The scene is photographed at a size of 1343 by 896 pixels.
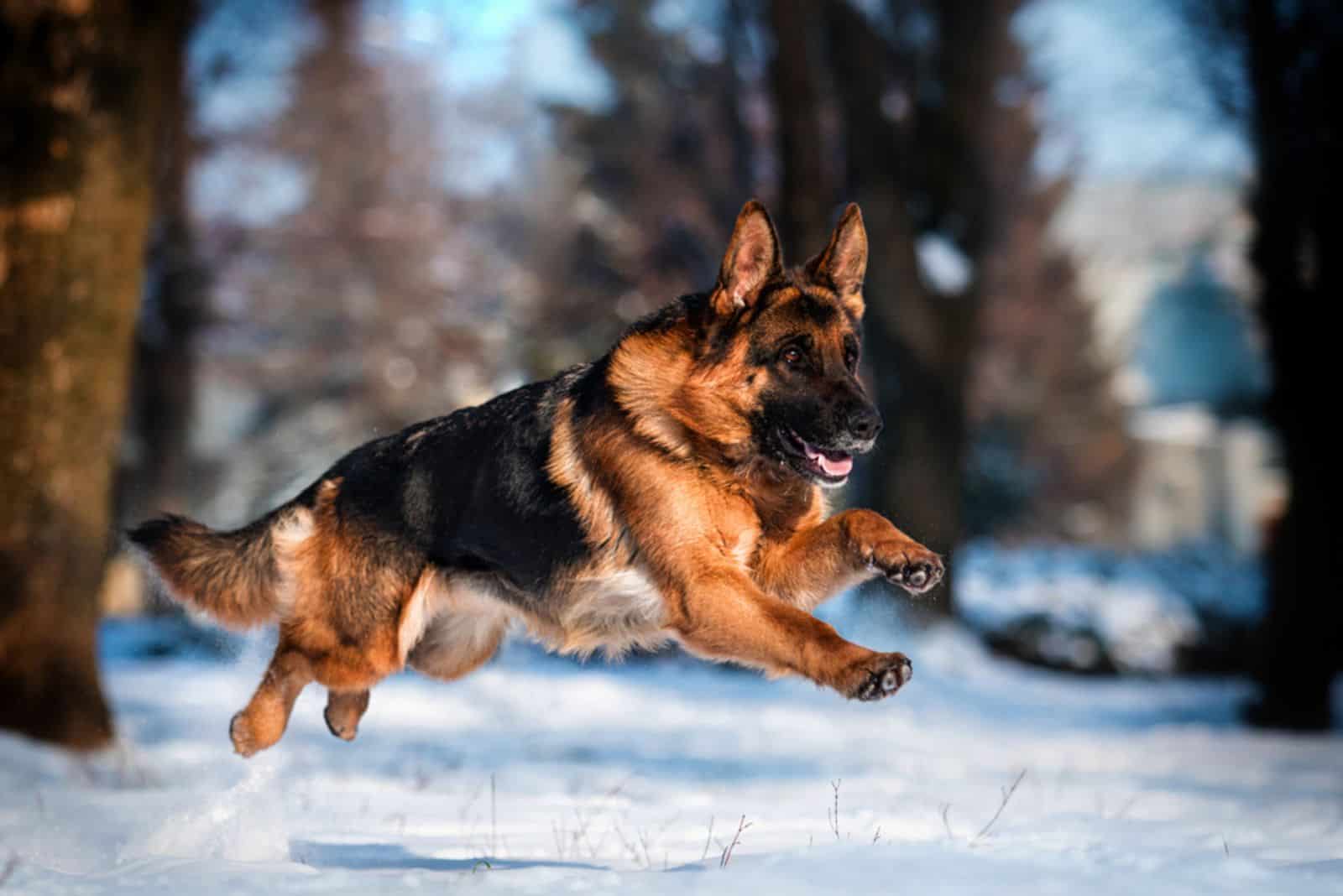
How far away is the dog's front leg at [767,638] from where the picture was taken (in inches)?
171

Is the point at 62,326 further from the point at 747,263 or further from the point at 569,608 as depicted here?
the point at 747,263

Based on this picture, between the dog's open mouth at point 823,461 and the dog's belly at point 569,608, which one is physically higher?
the dog's open mouth at point 823,461

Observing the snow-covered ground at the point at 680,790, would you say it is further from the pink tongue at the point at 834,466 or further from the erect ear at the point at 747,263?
the erect ear at the point at 747,263

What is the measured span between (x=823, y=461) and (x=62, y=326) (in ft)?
19.0

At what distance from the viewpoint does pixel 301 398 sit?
1225 inches

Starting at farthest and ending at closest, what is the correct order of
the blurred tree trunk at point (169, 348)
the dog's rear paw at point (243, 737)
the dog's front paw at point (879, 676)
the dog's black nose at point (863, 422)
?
the blurred tree trunk at point (169, 348) < the dog's rear paw at point (243, 737) < the dog's black nose at point (863, 422) < the dog's front paw at point (879, 676)

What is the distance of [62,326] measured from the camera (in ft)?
27.7

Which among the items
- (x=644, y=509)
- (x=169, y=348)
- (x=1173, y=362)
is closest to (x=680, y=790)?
(x=644, y=509)

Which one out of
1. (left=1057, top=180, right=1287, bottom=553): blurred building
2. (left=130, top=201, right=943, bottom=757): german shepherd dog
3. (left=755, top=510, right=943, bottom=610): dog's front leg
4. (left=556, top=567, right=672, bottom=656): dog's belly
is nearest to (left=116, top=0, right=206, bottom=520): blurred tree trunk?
(left=130, top=201, right=943, bottom=757): german shepherd dog

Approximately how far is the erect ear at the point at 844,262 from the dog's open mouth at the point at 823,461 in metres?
0.71

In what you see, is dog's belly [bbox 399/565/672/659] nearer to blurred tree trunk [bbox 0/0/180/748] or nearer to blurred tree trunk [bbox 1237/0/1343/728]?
blurred tree trunk [bbox 0/0/180/748]

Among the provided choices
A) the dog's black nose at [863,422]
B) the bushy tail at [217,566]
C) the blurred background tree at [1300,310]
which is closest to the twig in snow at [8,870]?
the bushy tail at [217,566]

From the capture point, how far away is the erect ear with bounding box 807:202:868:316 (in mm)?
5242

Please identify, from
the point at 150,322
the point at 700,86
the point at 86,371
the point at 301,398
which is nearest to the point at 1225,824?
the point at 86,371
